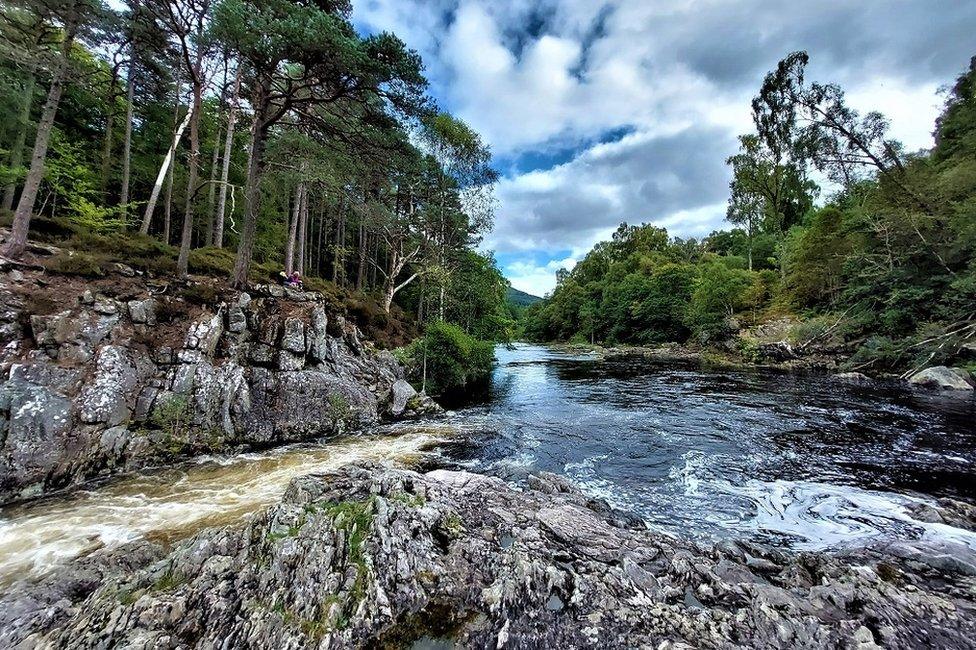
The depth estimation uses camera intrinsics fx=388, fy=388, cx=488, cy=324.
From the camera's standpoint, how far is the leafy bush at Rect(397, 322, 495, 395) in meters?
18.9

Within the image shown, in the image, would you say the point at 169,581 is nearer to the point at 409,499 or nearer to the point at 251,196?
the point at 409,499

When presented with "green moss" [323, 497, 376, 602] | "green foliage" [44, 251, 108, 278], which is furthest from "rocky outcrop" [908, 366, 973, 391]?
"green foliage" [44, 251, 108, 278]

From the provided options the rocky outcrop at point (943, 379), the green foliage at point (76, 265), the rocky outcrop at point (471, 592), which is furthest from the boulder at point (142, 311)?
the rocky outcrop at point (943, 379)

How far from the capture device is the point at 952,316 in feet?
65.7

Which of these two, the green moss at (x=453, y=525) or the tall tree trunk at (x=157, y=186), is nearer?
the green moss at (x=453, y=525)

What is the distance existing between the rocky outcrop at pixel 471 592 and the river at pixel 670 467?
1299 millimetres

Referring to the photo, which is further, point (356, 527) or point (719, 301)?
point (719, 301)

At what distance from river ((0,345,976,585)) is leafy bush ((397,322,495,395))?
3437 mm

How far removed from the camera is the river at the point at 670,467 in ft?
20.1

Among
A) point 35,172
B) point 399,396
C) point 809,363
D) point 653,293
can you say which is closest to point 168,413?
point 399,396

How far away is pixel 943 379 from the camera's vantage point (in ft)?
57.6

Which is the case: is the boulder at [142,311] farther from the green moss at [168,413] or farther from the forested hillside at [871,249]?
the forested hillside at [871,249]

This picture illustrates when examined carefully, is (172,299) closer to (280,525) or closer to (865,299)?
(280,525)

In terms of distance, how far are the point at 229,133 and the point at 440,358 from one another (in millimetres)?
15606
